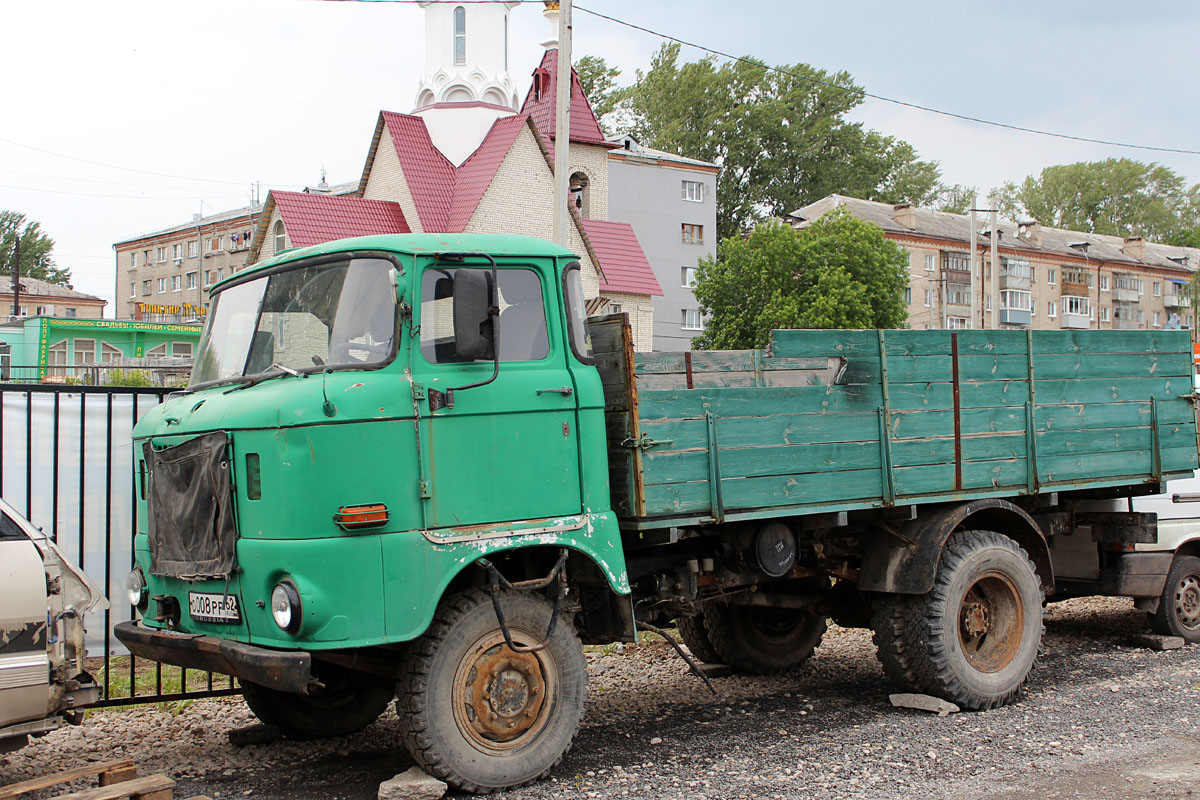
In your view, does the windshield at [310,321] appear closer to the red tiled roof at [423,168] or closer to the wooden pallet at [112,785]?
the wooden pallet at [112,785]

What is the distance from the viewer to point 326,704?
23.0 ft

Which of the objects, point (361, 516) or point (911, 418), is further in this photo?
point (911, 418)

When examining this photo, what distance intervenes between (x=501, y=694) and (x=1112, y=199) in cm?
9968

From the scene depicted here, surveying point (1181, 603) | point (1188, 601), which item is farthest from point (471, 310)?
point (1188, 601)

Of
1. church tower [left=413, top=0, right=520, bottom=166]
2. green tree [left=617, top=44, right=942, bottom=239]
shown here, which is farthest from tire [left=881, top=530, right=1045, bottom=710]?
green tree [left=617, top=44, right=942, bottom=239]

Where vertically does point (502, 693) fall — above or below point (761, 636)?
above

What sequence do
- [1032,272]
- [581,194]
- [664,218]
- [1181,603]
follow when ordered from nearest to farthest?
[1181,603]
[581,194]
[664,218]
[1032,272]

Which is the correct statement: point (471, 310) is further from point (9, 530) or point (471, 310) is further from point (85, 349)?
point (85, 349)

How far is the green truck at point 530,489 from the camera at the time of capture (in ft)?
17.8

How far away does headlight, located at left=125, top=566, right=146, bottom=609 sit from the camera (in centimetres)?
629

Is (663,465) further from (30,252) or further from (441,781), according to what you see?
(30,252)

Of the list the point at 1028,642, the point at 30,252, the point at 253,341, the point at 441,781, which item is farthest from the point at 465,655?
the point at 30,252

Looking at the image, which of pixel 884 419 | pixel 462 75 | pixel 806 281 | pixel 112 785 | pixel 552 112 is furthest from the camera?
pixel 806 281

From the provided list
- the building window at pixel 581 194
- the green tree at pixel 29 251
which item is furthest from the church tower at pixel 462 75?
the green tree at pixel 29 251
